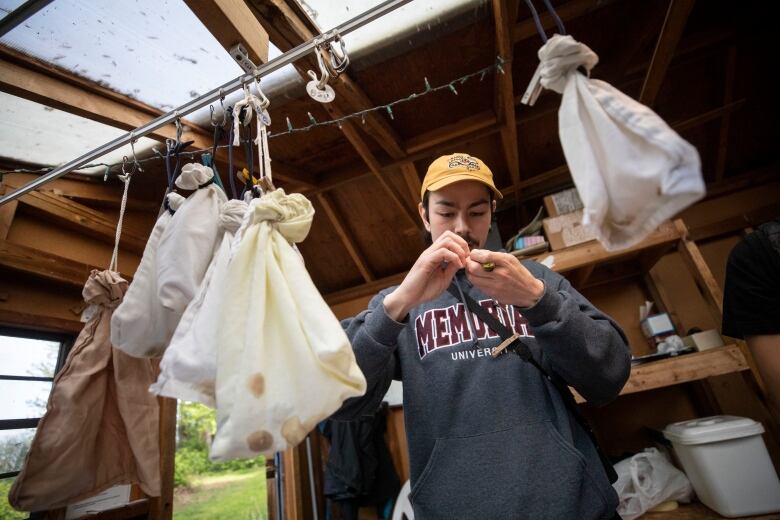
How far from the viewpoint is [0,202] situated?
5.19 feet

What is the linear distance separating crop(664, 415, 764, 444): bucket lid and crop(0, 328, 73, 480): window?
14.4 feet

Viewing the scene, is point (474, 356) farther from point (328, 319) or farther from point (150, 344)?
point (150, 344)

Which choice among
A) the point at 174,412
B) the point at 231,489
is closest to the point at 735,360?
the point at 174,412

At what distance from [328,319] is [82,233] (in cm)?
322

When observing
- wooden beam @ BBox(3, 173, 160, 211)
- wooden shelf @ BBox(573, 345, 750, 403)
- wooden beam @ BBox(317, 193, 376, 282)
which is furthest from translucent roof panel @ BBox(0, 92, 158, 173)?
wooden shelf @ BBox(573, 345, 750, 403)

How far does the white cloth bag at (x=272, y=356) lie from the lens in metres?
0.53

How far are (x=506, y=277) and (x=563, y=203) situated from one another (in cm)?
260

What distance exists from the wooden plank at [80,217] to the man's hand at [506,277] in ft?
10.0

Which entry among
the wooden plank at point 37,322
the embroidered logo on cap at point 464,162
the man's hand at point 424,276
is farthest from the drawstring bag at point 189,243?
the wooden plank at point 37,322

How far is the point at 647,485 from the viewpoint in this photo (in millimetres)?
2307

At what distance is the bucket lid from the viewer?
201 centimetres

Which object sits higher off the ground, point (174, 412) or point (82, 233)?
point (82, 233)

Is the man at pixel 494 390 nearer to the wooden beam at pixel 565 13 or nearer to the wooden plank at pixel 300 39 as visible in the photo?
the wooden plank at pixel 300 39

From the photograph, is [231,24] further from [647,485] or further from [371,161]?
[647,485]
